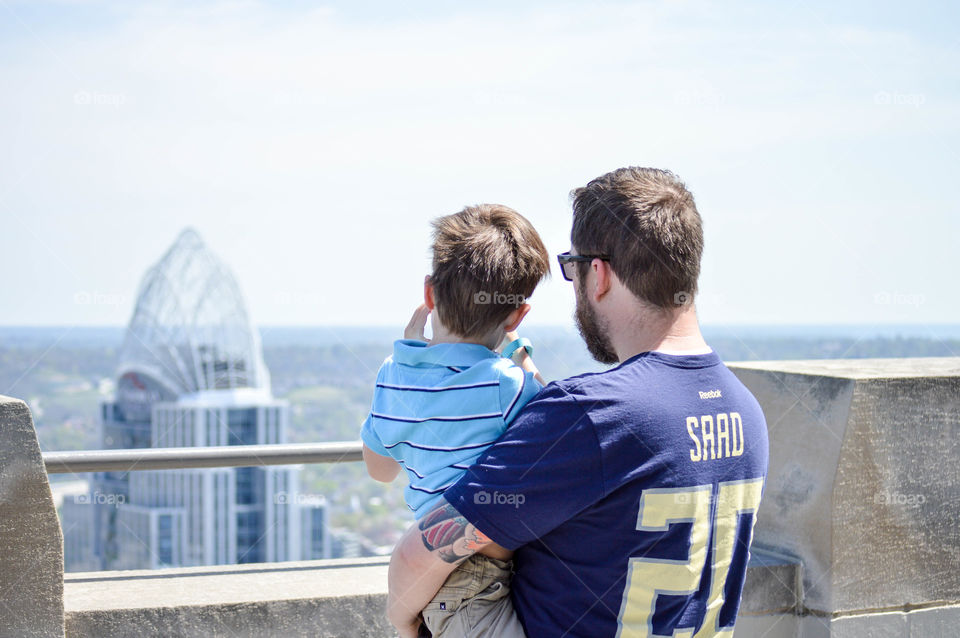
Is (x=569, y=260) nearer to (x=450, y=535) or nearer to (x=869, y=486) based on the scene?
(x=450, y=535)

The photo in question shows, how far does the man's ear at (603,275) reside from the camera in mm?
1884

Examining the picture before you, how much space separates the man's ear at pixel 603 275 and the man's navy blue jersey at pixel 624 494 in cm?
17

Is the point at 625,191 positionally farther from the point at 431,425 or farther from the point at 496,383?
the point at 431,425

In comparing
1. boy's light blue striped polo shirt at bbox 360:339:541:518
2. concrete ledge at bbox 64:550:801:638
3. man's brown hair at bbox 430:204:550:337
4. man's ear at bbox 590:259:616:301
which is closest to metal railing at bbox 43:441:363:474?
concrete ledge at bbox 64:550:801:638

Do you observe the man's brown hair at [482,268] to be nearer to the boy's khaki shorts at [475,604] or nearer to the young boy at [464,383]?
the young boy at [464,383]

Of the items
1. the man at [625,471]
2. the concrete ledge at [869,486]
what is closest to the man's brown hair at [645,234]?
the man at [625,471]

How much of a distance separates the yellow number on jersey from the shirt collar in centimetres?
54

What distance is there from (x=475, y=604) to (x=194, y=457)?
1635 mm

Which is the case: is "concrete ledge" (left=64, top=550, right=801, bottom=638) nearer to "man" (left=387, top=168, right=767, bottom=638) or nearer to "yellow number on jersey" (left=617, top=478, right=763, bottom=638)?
"man" (left=387, top=168, right=767, bottom=638)

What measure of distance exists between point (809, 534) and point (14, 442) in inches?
98.2

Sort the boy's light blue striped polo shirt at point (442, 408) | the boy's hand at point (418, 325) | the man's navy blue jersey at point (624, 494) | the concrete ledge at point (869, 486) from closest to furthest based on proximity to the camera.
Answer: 1. the man's navy blue jersey at point (624, 494)
2. the boy's light blue striped polo shirt at point (442, 408)
3. the boy's hand at point (418, 325)
4. the concrete ledge at point (869, 486)

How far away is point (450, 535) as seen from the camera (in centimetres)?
180

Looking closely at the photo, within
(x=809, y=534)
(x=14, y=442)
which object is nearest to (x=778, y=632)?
(x=809, y=534)

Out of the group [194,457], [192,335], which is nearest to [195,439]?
[192,335]
